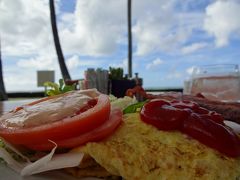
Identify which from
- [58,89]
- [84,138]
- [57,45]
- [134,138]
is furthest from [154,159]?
[57,45]

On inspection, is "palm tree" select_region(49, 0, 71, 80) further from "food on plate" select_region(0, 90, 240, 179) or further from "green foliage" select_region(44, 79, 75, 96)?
"food on plate" select_region(0, 90, 240, 179)

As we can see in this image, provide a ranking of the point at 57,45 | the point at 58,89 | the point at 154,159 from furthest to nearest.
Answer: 1. the point at 57,45
2. the point at 58,89
3. the point at 154,159

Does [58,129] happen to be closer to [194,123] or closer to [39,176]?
[39,176]

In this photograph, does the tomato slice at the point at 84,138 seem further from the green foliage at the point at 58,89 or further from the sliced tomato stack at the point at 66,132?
the green foliage at the point at 58,89

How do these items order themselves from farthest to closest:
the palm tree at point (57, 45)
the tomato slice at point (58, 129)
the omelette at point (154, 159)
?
the palm tree at point (57, 45)
the tomato slice at point (58, 129)
the omelette at point (154, 159)

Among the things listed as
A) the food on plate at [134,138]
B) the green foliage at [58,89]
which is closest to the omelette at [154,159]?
the food on plate at [134,138]

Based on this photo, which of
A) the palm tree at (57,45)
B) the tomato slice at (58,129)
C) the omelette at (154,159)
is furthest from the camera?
the palm tree at (57,45)
